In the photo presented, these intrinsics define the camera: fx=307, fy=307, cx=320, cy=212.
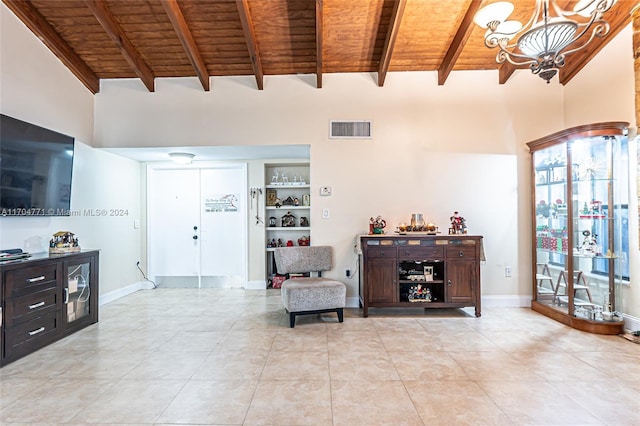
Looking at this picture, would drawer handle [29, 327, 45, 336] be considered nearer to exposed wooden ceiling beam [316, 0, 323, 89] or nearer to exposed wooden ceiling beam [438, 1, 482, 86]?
exposed wooden ceiling beam [316, 0, 323, 89]

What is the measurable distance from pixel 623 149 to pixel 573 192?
2.10 ft

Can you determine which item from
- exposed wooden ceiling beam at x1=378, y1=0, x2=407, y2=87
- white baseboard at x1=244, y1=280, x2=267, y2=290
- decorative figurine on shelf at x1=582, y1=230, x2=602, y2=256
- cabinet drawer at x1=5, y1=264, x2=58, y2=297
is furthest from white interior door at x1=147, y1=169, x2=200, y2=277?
decorative figurine on shelf at x1=582, y1=230, x2=602, y2=256

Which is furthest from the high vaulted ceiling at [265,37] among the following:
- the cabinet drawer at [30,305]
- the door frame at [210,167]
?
the cabinet drawer at [30,305]

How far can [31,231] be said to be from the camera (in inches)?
137

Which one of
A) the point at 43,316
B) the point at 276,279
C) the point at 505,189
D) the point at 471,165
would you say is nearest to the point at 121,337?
the point at 43,316

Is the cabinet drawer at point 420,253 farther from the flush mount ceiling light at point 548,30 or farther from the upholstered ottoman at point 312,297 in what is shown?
the flush mount ceiling light at point 548,30

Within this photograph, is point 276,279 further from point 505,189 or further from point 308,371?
point 505,189

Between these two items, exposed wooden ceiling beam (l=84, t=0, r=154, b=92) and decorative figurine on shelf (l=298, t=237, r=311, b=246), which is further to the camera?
decorative figurine on shelf (l=298, t=237, r=311, b=246)

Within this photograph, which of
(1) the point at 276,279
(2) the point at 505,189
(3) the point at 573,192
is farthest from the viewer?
(1) the point at 276,279

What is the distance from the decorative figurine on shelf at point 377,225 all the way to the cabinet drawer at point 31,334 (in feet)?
12.3

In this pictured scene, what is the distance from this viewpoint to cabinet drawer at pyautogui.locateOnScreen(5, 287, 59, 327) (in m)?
2.75

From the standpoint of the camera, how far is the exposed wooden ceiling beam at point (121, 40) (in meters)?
3.28

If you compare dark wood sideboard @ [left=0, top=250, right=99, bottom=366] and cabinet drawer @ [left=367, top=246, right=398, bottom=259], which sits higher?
cabinet drawer @ [left=367, top=246, right=398, bottom=259]

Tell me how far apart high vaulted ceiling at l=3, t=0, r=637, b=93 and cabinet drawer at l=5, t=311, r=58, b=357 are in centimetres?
318
